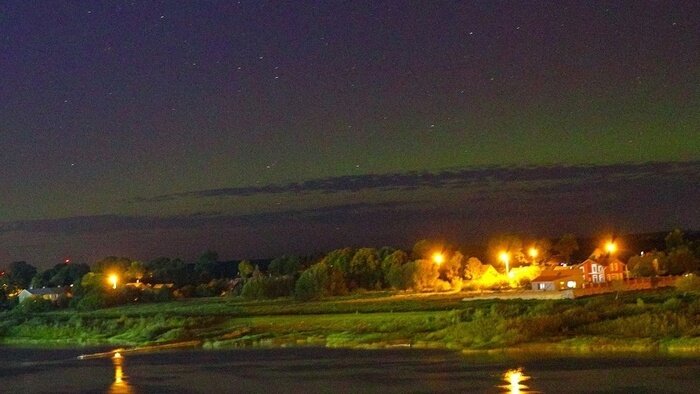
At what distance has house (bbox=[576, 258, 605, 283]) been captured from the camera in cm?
7340

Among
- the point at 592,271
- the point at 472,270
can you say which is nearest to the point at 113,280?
the point at 472,270

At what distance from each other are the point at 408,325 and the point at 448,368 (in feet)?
43.0

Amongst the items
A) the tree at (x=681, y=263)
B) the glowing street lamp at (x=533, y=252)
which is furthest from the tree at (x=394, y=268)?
the tree at (x=681, y=263)

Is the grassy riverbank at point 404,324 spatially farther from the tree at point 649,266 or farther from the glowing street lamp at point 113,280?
the glowing street lamp at point 113,280

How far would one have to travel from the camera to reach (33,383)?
4244cm

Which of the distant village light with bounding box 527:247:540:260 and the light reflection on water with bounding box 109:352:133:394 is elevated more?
the distant village light with bounding box 527:247:540:260

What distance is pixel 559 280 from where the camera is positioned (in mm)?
69375

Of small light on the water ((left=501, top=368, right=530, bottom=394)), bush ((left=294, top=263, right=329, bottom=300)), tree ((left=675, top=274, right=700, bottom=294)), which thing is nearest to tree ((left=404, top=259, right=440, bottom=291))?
bush ((left=294, top=263, right=329, bottom=300))

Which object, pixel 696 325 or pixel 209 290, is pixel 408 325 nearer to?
pixel 696 325

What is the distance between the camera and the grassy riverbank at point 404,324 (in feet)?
142

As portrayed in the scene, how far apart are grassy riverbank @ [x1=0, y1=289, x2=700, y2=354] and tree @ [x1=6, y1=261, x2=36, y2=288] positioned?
182 ft

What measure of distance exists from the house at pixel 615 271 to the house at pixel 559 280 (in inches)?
176

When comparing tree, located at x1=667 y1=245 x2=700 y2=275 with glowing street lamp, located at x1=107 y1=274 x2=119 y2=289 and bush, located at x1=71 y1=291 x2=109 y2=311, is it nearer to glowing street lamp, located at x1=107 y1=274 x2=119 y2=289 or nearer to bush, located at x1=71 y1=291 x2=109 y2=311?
bush, located at x1=71 y1=291 x2=109 y2=311

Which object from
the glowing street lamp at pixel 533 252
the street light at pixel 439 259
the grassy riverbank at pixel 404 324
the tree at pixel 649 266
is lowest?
the grassy riverbank at pixel 404 324
